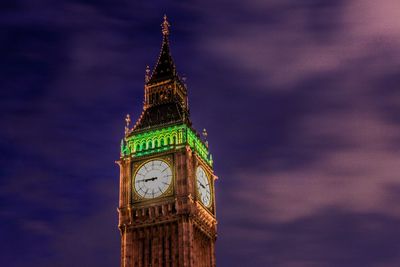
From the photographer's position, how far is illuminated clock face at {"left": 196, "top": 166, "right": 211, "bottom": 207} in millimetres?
97250

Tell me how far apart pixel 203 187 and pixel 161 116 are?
12189 mm

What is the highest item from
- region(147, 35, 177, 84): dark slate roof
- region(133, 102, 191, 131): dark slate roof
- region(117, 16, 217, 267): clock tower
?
region(147, 35, 177, 84): dark slate roof

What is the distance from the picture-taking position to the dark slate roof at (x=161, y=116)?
100562mm

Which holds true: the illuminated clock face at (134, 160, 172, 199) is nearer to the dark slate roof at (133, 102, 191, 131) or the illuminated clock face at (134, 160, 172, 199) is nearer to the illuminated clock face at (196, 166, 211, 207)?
the illuminated clock face at (196, 166, 211, 207)

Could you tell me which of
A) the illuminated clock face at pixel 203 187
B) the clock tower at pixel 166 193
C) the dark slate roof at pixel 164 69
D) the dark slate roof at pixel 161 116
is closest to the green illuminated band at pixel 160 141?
the clock tower at pixel 166 193

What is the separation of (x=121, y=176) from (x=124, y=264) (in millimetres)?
12683

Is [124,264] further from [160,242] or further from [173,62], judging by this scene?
[173,62]

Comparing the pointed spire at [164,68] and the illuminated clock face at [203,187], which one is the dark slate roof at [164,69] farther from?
the illuminated clock face at [203,187]

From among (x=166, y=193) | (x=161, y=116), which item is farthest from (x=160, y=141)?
(x=166, y=193)

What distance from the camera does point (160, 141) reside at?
323ft

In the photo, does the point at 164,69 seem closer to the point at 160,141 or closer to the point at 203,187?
the point at 160,141

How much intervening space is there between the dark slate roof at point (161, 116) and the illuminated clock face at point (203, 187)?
7550 millimetres

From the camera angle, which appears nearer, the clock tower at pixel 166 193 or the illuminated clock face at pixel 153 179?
the clock tower at pixel 166 193

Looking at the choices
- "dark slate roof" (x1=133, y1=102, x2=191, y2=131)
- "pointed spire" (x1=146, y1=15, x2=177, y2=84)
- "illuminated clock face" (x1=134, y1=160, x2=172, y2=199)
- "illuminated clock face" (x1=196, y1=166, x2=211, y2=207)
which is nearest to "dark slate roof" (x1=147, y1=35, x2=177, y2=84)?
"pointed spire" (x1=146, y1=15, x2=177, y2=84)
